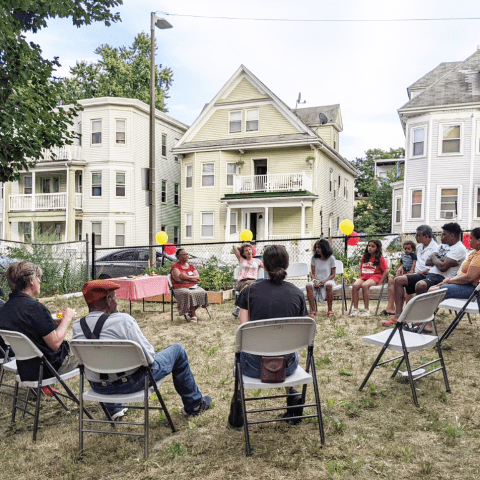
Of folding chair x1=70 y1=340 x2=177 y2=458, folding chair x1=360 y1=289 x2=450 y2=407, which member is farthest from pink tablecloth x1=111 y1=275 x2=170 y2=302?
folding chair x1=360 y1=289 x2=450 y2=407

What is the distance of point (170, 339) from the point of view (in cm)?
717

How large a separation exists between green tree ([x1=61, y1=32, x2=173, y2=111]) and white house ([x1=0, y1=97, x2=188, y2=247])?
894cm

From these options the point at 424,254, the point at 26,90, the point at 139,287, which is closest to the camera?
the point at 424,254

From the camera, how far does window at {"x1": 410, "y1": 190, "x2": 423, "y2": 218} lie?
834 inches

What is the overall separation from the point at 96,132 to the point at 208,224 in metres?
8.02

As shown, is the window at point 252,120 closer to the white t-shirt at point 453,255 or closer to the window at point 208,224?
the window at point 208,224

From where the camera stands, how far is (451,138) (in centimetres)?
2031

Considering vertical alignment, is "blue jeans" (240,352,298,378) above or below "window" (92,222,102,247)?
below

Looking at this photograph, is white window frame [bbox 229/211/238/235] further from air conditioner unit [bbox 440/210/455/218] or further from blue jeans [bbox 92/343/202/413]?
blue jeans [bbox 92/343/202/413]

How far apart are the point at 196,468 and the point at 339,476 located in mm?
948

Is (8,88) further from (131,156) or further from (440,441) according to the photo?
(131,156)

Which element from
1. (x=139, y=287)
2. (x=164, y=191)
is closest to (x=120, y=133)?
(x=164, y=191)

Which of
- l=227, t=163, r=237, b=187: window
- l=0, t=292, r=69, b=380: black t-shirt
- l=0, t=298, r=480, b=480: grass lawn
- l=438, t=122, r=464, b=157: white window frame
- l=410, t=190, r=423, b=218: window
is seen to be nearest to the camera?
l=0, t=298, r=480, b=480: grass lawn

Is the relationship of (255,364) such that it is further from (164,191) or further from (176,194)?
(176,194)
